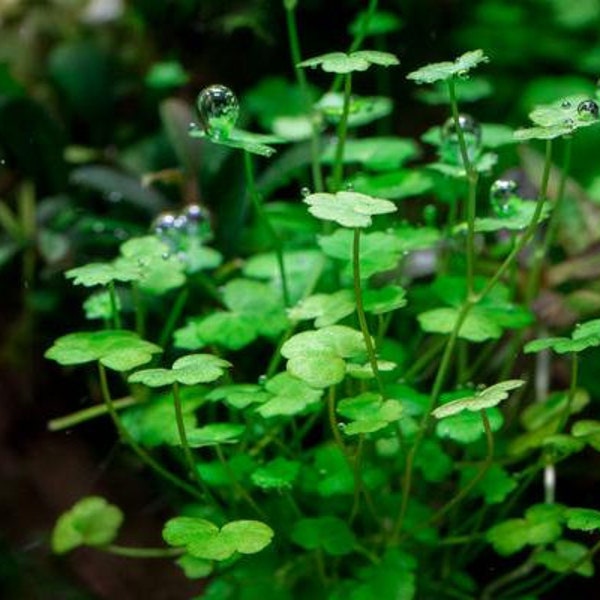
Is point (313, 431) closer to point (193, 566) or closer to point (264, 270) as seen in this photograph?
point (264, 270)

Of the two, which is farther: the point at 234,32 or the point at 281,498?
the point at 234,32

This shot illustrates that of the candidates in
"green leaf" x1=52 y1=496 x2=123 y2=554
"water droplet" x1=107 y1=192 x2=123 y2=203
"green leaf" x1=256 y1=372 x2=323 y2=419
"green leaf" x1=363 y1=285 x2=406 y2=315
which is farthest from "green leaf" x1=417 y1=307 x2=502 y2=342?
"water droplet" x1=107 y1=192 x2=123 y2=203

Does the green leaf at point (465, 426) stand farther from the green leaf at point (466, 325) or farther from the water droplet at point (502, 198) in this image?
the water droplet at point (502, 198)

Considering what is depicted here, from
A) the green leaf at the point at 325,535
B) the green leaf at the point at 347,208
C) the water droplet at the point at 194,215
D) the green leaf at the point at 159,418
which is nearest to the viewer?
the green leaf at the point at 347,208

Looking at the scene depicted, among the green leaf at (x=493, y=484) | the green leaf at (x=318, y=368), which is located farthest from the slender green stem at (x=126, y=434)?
the green leaf at (x=493, y=484)

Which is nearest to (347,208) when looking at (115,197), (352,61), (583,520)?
(352,61)

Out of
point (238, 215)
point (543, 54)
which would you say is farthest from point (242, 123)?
point (543, 54)

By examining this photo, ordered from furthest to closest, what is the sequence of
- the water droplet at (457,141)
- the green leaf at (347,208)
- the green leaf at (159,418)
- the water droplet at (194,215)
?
the water droplet at (194,215)
the water droplet at (457,141)
the green leaf at (159,418)
the green leaf at (347,208)

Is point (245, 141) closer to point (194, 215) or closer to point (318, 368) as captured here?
point (318, 368)
